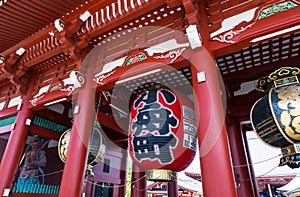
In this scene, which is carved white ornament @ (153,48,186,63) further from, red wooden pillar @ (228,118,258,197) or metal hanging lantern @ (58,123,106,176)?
red wooden pillar @ (228,118,258,197)

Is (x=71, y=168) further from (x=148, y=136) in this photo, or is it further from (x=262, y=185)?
(x=262, y=185)

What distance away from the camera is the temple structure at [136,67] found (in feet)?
8.51

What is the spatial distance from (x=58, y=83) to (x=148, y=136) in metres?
2.93

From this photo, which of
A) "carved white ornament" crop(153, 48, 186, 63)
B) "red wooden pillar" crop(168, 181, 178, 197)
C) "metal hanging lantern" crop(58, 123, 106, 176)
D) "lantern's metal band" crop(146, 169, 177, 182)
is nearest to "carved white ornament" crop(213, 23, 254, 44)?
"carved white ornament" crop(153, 48, 186, 63)

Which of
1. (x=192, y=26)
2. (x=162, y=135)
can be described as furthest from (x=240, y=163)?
(x=192, y=26)

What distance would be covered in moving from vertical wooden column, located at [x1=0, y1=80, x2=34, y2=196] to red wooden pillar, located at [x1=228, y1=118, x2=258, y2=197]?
4.51m

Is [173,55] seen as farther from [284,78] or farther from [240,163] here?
[240,163]

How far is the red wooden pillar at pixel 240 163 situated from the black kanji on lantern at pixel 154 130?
77.1 inches

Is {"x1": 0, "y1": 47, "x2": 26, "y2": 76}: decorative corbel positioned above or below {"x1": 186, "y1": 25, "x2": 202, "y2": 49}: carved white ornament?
above

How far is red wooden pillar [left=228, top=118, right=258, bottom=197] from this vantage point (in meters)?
3.94

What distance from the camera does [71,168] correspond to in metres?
3.24

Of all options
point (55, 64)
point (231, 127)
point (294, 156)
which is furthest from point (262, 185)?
point (55, 64)

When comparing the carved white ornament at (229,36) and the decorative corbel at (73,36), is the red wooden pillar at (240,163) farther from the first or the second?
the decorative corbel at (73,36)

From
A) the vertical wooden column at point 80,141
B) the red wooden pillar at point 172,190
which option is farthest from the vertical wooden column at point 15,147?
the red wooden pillar at point 172,190
